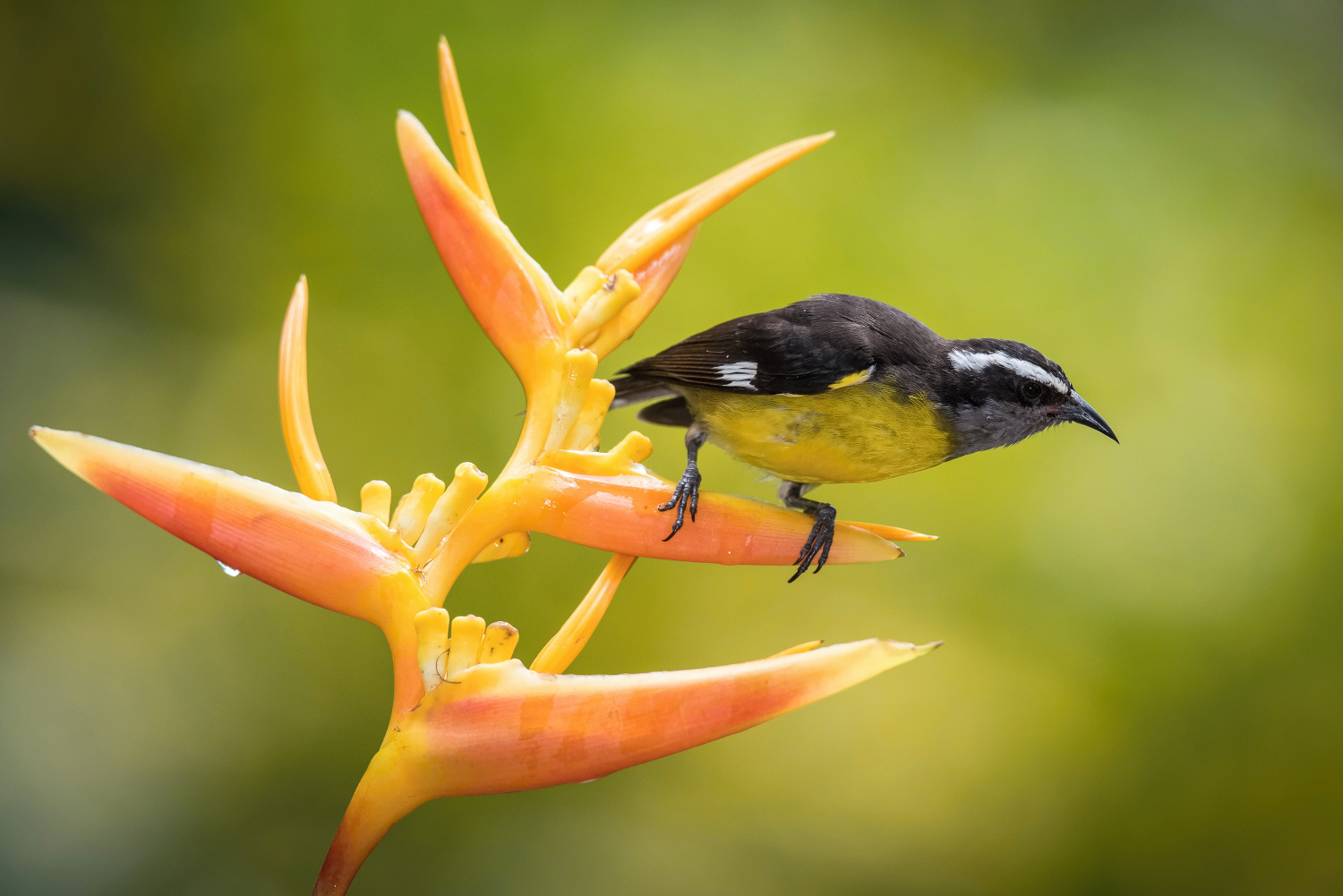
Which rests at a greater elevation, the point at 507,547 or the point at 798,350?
the point at 798,350

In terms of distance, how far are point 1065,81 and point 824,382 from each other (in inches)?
49.6

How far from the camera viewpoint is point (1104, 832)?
155cm

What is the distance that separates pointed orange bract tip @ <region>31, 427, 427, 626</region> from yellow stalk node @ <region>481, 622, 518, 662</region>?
6 cm

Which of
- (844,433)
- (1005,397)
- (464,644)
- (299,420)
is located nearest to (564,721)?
(464,644)

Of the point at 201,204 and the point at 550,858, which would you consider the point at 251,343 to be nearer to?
the point at 201,204

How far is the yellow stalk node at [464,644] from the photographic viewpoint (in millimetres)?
565

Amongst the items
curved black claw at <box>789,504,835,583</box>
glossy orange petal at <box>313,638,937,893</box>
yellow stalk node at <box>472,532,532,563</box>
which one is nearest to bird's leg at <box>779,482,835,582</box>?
curved black claw at <box>789,504,835,583</box>

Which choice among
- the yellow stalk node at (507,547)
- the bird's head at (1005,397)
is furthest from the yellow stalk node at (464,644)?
the bird's head at (1005,397)

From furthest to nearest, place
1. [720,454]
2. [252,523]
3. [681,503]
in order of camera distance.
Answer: [720,454]
[681,503]
[252,523]

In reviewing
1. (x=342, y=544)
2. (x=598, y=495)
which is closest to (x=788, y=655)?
(x=598, y=495)

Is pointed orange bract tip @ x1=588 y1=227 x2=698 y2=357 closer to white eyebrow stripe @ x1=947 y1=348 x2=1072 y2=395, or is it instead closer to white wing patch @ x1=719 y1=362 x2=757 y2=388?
white wing patch @ x1=719 y1=362 x2=757 y2=388

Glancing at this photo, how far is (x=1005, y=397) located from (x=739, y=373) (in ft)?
0.85

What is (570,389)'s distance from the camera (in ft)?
2.16

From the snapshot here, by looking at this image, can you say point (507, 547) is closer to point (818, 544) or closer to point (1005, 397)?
point (818, 544)
